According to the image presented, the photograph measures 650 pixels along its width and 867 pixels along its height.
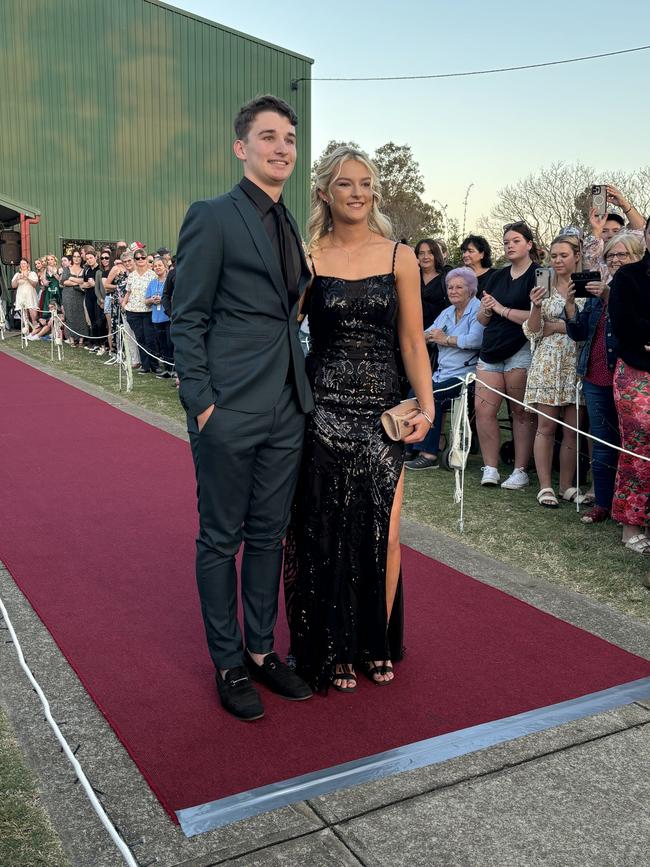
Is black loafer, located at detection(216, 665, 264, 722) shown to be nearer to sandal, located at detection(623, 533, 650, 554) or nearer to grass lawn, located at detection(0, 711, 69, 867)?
grass lawn, located at detection(0, 711, 69, 867)

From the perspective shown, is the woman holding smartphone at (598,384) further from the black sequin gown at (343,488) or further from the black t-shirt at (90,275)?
the black t-shirt at (90,275)

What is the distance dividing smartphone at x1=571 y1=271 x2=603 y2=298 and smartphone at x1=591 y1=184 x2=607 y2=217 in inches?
43.0

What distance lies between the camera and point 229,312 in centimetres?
315

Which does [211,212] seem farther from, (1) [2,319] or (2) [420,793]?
(1) [2,319]

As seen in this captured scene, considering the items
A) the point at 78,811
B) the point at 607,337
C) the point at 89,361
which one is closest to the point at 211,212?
the point at 78,811

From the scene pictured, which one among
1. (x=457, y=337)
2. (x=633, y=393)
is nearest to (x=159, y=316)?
(x=457, y=337)

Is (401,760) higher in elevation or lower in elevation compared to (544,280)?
lower

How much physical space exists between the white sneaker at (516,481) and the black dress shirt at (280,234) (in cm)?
423

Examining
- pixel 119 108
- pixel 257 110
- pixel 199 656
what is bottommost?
pixel 199 656

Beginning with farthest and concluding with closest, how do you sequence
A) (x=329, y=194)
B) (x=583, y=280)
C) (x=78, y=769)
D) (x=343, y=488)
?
1. (x=583, y=280)
2. (x=343, y=488)
3. (x=329, y=194)
4. (x=78, y=769)

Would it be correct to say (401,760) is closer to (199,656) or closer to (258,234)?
(199,656)

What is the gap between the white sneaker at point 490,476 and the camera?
281 inches

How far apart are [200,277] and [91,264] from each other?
1732 cm

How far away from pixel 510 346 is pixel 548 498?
1.30 meters
